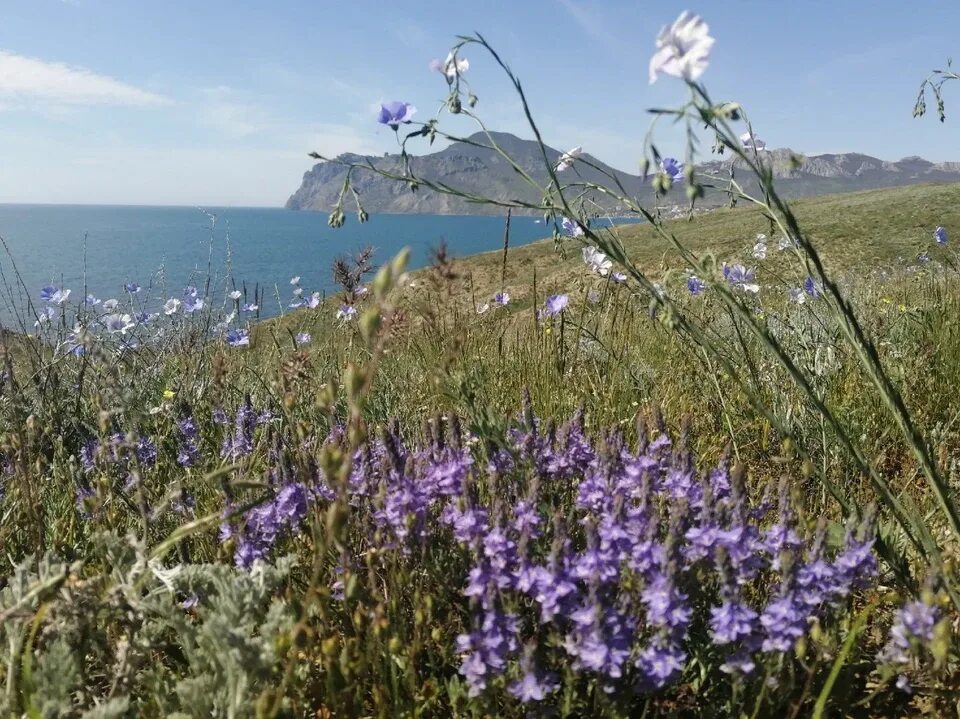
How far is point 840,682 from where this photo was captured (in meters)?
1.68

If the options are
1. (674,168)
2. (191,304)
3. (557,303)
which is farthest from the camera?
(191,304)

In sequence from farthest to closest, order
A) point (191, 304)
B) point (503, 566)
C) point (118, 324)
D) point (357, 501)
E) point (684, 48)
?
point (191, 304) → point (118, 324) → point (357, 501) → point (503, 566) → point (684, 48)

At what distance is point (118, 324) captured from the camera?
15.8ft

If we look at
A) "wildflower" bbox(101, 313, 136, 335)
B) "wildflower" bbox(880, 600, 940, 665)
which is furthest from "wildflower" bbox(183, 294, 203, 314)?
"wildflower" bbox(880, 600, 940, 665)

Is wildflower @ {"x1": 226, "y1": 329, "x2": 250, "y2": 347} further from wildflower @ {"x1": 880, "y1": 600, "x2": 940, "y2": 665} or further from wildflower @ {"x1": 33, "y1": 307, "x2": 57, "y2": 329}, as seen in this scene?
wildflower @ {"x1": 880, "y1": 600, "x2": 940, "y2": 665}

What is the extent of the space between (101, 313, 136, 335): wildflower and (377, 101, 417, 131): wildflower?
325cm

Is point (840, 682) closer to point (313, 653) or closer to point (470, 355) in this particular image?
point (313, 653)

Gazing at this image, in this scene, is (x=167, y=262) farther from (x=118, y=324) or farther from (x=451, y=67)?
(x=451, y=67)

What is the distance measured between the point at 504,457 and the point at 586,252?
6.55 ft

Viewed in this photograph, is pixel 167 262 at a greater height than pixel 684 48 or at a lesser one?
lesser

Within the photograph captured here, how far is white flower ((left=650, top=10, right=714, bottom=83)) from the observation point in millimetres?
1186

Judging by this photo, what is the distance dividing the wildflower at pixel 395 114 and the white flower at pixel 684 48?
41.7 inches

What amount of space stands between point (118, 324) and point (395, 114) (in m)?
3.59

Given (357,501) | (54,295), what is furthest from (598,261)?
(54,295)
